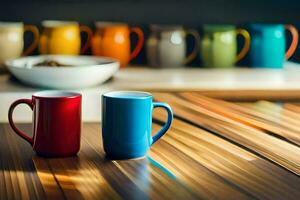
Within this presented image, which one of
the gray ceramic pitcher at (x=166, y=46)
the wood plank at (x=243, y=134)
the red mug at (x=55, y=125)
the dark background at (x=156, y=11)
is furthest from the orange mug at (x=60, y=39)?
the red mug at (x=55, y=125)

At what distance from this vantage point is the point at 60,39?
212cm

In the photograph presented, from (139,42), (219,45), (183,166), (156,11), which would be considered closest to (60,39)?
(139,42)

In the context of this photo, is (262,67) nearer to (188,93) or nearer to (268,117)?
(188,93)

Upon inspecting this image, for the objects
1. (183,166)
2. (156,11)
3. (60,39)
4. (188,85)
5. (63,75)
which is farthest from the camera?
A: (156,11)

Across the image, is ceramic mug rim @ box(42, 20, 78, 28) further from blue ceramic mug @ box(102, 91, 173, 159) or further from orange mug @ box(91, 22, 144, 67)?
blue ceramic mug @ box(102, 91, 173, 159)

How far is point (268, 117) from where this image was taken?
1.47 meters

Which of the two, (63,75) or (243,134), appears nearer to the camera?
(243,134)

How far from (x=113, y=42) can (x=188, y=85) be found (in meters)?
0.42

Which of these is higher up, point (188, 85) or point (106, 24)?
point (106, 24)

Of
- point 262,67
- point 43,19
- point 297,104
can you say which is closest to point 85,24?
point 43,19

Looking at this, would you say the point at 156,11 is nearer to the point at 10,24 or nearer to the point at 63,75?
the point at 10,24

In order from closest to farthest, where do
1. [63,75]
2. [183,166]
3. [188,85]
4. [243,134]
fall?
1. [183,166]
2. [243,134]
3. [63,75]
4. [188,85]

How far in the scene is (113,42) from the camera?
2.17 metres

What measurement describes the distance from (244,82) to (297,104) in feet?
0.83
